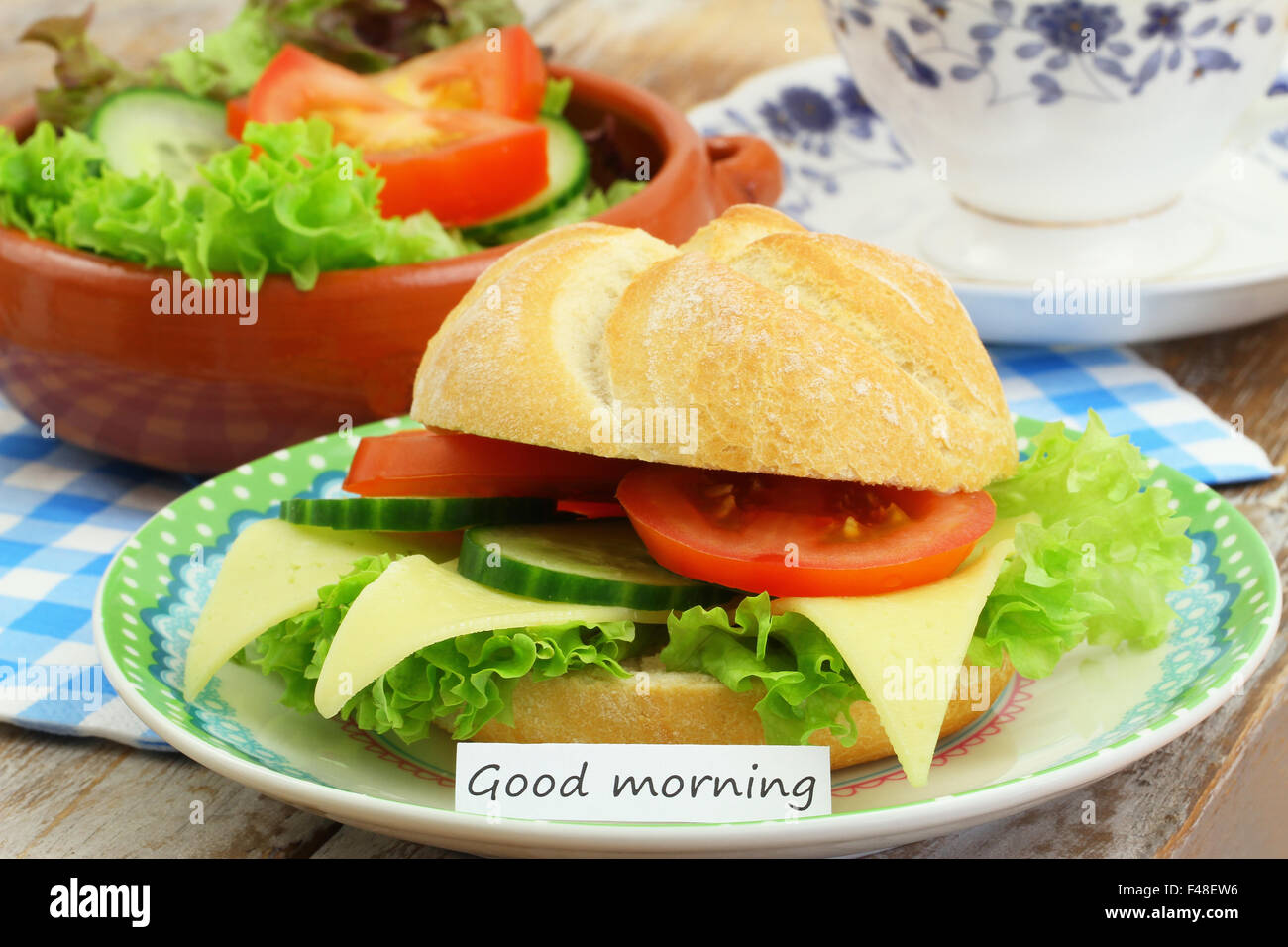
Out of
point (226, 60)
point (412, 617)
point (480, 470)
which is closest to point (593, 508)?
point (480, 470)

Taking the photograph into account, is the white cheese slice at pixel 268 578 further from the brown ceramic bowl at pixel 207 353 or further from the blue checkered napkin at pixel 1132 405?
the blue checkered napkin at pixel 1132 405

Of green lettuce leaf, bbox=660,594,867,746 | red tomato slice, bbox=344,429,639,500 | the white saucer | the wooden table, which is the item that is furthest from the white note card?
the white saucer

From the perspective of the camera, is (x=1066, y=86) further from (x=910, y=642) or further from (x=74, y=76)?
(x=74, y=76)

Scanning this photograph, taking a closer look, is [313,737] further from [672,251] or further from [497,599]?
[672,251]

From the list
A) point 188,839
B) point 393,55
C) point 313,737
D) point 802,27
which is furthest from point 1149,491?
point 802,27

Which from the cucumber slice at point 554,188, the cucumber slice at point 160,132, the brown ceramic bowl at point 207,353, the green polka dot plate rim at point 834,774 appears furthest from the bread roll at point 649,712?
the cucumber slice at point 160,132
